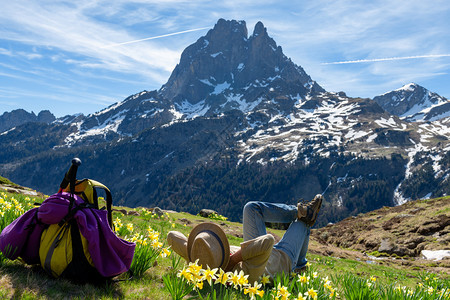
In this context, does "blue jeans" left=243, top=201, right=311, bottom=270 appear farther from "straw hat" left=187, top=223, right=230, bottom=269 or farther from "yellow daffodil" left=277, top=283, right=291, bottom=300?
"yellow daffodil" left=277, top=283, right=291, bottom=300

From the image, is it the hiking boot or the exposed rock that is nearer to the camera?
the hiking boot

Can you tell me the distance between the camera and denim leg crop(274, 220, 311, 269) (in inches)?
261

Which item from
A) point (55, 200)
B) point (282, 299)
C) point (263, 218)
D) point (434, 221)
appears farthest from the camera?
point (434, 221)

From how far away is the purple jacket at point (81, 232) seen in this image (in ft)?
15.5

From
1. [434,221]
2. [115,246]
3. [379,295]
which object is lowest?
[434,221]

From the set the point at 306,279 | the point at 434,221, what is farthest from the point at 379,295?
the point at 434,221

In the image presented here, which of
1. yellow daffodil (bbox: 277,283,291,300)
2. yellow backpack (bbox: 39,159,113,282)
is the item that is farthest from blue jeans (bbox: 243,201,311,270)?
yellow backpack (bbox: 39,159,113,282)

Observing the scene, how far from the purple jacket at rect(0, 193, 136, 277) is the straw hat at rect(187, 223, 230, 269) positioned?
39.7 inches

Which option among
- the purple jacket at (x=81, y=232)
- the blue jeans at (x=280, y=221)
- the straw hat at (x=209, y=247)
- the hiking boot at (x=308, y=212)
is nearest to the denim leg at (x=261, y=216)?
the blue jeans at (x=280, y=221)

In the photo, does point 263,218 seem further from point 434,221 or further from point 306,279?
point 434,221

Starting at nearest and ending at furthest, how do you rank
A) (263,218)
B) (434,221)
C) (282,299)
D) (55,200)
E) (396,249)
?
(282,299), (55,200), (263,218), (396,249), (434,221)

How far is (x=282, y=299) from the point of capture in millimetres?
3871

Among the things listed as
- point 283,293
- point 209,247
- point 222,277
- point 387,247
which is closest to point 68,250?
point 209,247

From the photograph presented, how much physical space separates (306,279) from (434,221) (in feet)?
94.8
